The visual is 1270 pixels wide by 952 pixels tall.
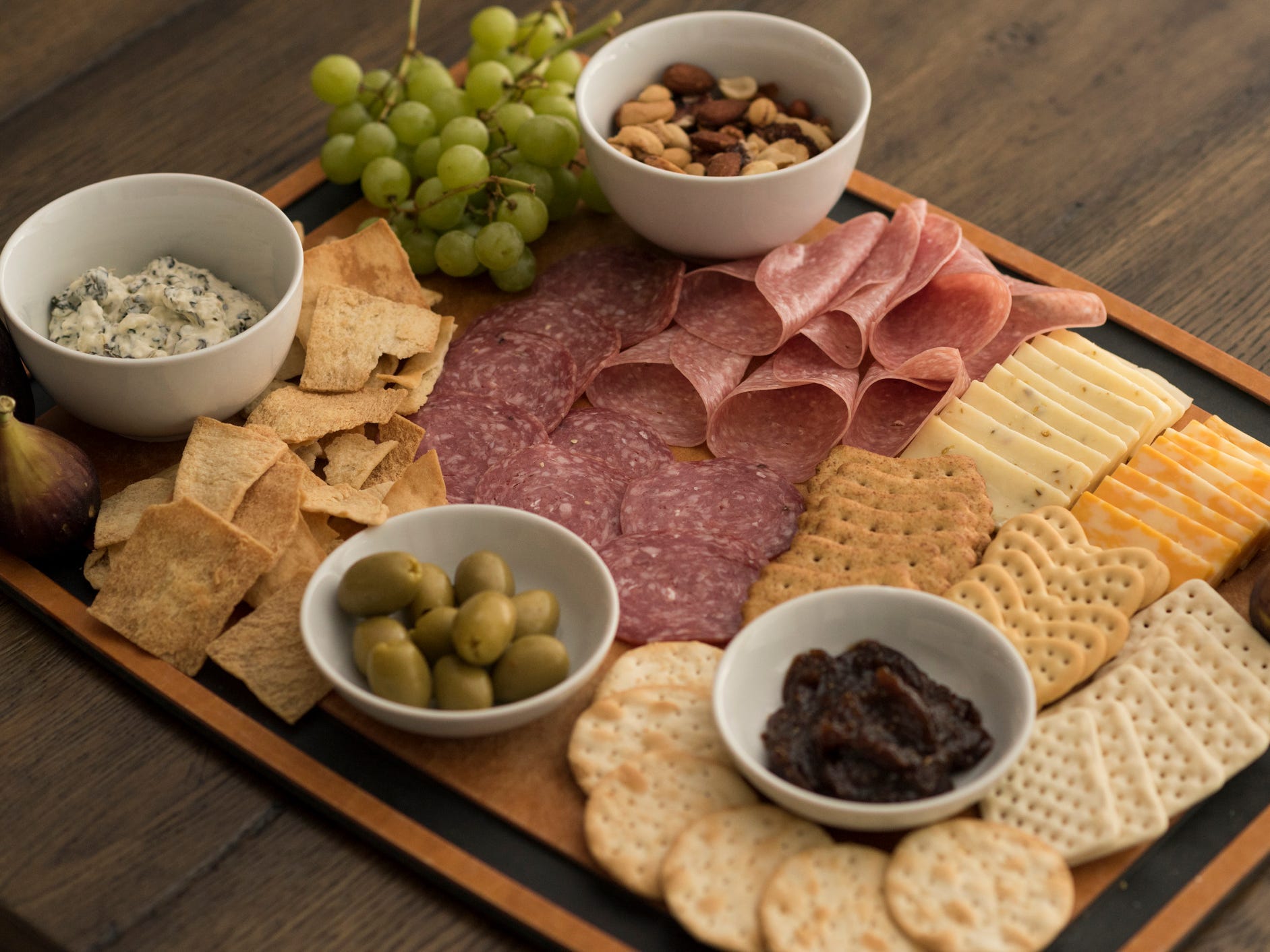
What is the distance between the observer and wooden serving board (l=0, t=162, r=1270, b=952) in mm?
1464

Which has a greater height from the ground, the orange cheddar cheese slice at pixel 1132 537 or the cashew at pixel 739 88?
the cashew at pixel 739 88

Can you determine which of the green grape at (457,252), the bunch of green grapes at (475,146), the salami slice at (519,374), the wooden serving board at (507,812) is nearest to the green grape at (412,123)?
the bunch of green grapes at (475,146)

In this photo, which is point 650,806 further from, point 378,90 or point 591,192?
point 378,90

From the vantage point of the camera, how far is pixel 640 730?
1583 millimetres

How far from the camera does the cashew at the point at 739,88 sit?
2.25 meters

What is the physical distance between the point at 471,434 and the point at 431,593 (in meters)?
0.43

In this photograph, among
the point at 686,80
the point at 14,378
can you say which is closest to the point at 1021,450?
the point at 686,80

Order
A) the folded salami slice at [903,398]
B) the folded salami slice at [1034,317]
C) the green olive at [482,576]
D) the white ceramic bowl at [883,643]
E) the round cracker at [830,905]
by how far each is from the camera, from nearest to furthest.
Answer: the round cracker at [830,905] → the white ceramic bowl at [883,643] → the green olive at [482,576] → the folded salami slice at [903,398] → the folded salami slice at [1034,317]

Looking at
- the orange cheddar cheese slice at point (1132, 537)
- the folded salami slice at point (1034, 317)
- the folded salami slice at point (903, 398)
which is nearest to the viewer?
the orange cheddar cheese slice at point (1132, 537)

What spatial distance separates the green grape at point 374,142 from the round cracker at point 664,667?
1.11 meters

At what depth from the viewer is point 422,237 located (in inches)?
87.7

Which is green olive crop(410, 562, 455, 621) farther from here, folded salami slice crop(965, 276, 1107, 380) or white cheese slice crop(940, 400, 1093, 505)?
folded salami slice crop(965, 276, 1107, 380)

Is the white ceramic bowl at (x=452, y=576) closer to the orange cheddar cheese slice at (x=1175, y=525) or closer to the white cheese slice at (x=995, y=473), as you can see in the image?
the white cheese slice at (x=995, y=473)

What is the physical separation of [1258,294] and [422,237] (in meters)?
1.47
